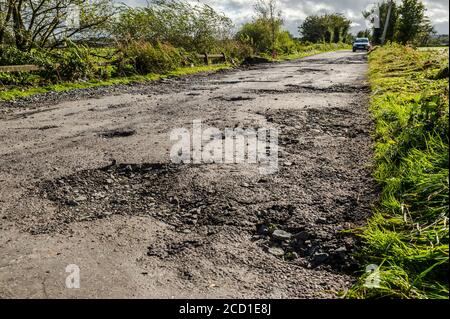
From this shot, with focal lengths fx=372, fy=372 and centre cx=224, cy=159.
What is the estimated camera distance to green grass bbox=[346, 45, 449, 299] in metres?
1.72

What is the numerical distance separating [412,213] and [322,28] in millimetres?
65045

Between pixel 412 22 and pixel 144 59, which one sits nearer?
pixel 144 59

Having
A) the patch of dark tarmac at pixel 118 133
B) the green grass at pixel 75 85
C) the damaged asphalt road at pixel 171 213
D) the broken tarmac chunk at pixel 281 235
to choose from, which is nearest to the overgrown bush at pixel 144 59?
the green grass at pixel 75 85

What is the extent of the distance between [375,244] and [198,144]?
7.77 ft

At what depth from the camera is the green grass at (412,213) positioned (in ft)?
5.65

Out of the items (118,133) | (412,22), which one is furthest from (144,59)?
(412,22)

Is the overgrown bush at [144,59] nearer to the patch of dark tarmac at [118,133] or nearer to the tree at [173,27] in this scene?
the tree at [173,27]

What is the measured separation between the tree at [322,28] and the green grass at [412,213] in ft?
196

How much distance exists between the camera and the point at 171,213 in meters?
2.59

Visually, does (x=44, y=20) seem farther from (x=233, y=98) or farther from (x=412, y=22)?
(x=412, y=22)

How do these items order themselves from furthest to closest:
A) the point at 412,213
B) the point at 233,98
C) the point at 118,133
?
the point at 233,98, the point at 118,133, the point at 412,213
